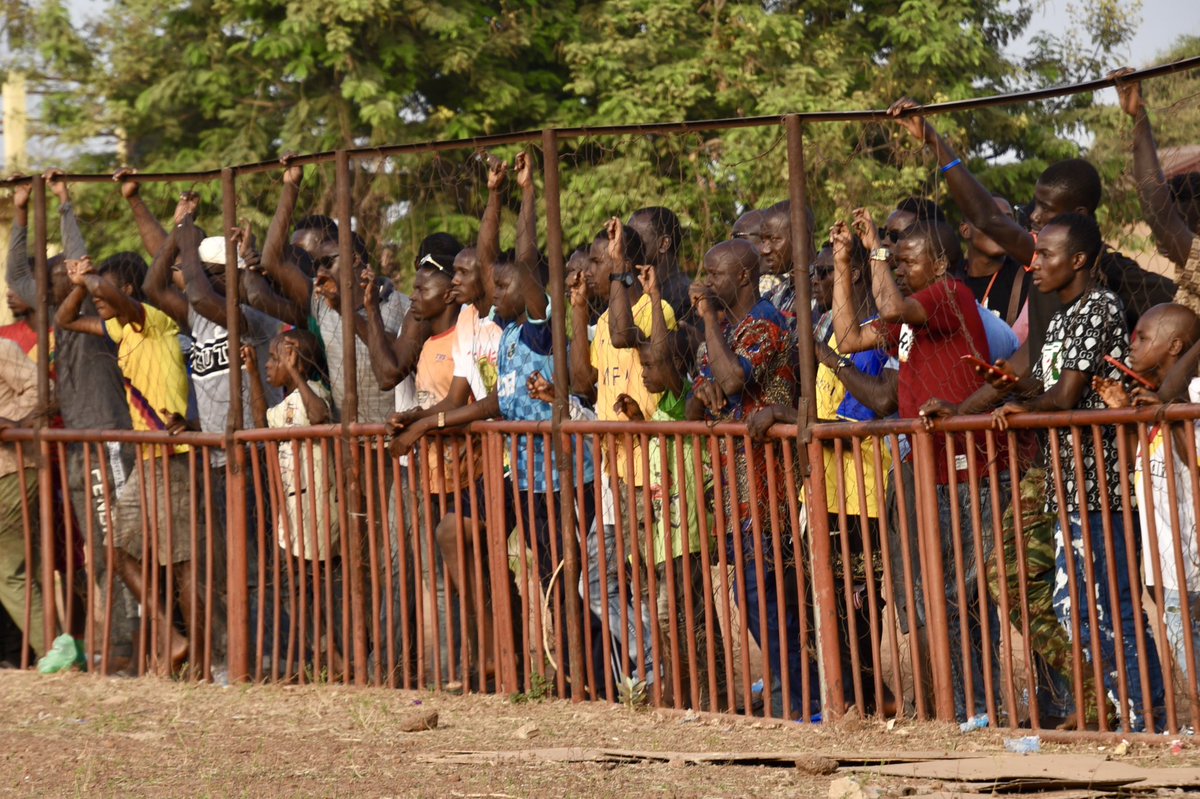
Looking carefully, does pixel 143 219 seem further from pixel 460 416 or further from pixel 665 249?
pixel 665 249

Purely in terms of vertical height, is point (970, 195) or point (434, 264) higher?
point (434, 264)

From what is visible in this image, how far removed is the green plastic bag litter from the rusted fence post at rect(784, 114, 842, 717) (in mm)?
4336

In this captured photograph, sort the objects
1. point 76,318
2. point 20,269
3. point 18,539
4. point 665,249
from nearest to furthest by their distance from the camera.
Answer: point 665,249
point 76,318
point 18,539
point 20,269

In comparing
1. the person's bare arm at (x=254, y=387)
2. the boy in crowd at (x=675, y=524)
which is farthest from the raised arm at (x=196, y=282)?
the boy in crowd at (x=675, y=524)

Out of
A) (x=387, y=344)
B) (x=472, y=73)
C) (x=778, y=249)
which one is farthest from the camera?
(x=472, y=73)

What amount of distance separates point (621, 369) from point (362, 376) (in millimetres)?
1582

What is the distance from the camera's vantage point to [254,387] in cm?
840

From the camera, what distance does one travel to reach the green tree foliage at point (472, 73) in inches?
609


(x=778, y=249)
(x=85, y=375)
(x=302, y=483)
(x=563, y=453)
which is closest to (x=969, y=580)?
(x=778, y=249)

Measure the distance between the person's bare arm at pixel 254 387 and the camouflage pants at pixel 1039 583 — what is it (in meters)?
3.88

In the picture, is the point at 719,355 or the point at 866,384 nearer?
the point at 866,384

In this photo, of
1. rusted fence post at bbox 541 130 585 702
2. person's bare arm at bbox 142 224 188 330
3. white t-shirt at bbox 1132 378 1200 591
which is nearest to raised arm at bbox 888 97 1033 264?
white t-shirt at bbox 1132 378 1200 591

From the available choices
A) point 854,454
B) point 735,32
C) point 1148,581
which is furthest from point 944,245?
point 735,32

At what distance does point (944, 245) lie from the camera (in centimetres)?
A: 676
